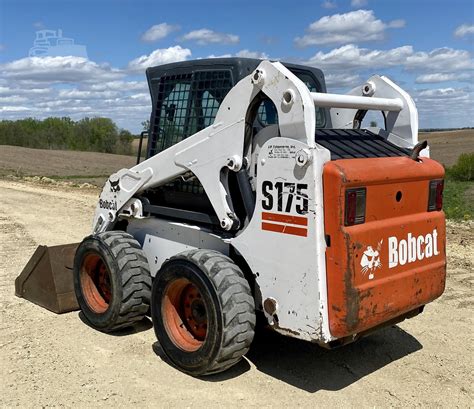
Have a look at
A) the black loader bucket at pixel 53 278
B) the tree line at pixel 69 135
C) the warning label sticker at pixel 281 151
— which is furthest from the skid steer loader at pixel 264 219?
the tree line at pixel 69 135

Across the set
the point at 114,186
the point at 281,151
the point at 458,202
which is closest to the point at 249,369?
the point at 281,151

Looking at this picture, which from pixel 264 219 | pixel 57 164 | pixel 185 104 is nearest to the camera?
pixel 264 219

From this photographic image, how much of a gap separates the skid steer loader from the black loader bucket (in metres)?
0.39

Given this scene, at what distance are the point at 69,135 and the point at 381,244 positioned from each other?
5988cm

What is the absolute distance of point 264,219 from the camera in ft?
13.3

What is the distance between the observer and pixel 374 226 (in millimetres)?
3904

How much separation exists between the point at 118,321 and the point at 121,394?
1037 mm

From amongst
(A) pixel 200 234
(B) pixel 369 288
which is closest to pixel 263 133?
(A) pixel 200 234

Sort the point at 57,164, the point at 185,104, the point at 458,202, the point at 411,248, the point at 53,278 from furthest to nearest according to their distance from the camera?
the point at 57,164
the point at 458,202
the point at 53,278
the point at 185,104
the point at 411,248

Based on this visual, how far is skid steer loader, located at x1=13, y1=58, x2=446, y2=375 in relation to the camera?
3.76 meters

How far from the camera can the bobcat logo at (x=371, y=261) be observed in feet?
12.6

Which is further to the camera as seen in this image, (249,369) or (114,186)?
(114,186)

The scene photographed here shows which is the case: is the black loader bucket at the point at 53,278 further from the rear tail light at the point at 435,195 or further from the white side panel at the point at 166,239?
the rear tail light at the point at 435,195

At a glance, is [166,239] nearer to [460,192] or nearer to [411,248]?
[411,248]
